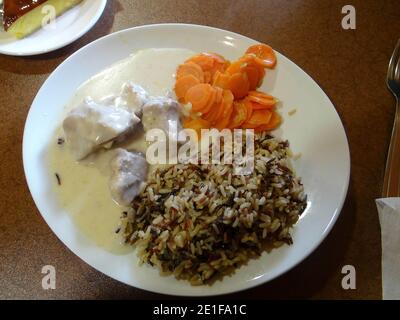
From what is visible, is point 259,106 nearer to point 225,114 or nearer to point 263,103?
point 263,103

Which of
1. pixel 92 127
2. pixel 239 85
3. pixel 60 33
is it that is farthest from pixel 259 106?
pixel 60 33

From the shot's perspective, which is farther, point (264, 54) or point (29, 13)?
point (29, 13)

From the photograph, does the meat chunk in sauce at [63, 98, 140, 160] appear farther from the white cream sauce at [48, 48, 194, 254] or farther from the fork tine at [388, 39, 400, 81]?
the fork tine at [388, 39, 400, 81]

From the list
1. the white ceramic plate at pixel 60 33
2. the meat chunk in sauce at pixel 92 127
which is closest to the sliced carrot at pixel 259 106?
the meat chunk in sauce at pixel 92 127

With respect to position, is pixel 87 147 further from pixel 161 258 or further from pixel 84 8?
pixel 84 8

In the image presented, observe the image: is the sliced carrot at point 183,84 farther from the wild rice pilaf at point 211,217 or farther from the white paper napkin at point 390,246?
the white paper napkin at point 390,246
